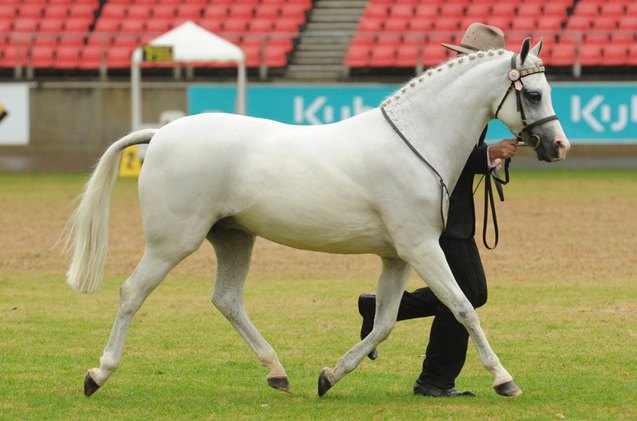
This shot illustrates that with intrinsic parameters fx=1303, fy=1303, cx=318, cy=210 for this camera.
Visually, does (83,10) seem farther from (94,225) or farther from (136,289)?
(136,289)

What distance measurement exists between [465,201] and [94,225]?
7.77 feet

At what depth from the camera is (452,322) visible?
7.92 m

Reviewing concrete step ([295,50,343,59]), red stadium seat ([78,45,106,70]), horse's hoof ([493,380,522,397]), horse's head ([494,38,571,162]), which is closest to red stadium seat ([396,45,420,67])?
concrete step ([295,50,343,59])

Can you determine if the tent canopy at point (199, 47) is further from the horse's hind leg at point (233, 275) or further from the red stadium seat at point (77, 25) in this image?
the horse's hind leg at point (233, 275)

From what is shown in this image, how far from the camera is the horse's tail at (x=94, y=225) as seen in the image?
827cm

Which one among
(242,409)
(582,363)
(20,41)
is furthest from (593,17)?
(242,409)

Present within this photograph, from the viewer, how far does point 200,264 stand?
15.4 metres

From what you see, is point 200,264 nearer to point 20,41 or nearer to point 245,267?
point 245,267

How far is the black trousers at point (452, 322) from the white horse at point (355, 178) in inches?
12.1

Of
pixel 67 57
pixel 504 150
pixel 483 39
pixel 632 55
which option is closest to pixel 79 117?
pixel 67 57

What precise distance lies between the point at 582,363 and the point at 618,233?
28.9ft

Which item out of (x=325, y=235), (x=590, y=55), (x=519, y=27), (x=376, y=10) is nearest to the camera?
(x=325, y=235)

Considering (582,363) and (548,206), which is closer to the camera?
(582,363)

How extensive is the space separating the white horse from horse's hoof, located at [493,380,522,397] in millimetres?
13
